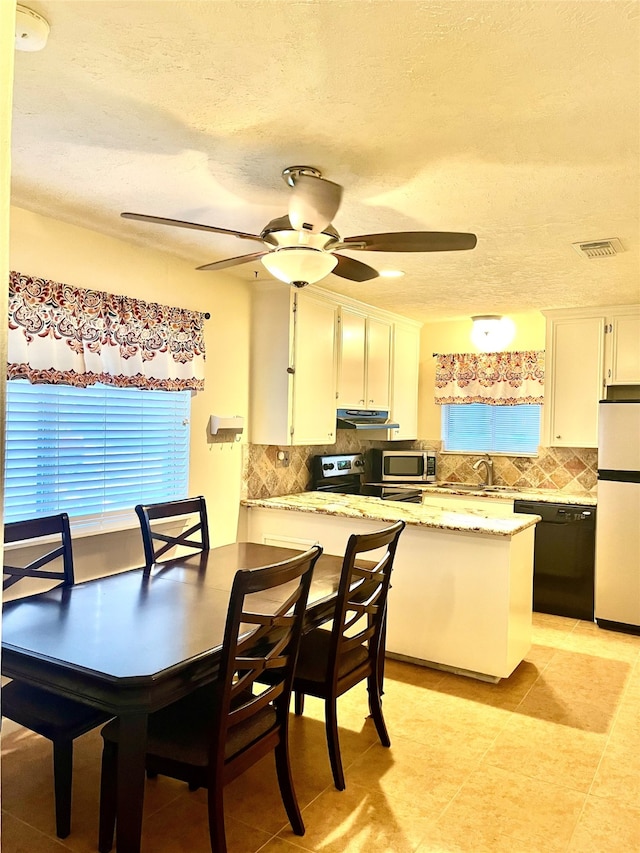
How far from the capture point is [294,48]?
5.23 ft

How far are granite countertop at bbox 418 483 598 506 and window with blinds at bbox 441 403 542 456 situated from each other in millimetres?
385

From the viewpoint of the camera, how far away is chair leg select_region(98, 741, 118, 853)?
1.98 meters

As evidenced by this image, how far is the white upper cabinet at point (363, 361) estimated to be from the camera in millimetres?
4727

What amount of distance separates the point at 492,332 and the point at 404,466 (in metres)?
1.37

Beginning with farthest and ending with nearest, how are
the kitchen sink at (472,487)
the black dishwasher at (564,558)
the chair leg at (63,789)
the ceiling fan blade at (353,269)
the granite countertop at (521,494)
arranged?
the kitchen sink at (472,487) → the granite countertop at (521,494) → the black dishwasher at (564,558) → the ceiling fan blade at (353,269) → the chair leg at (63,789)

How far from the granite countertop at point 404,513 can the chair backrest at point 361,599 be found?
0.82 metres

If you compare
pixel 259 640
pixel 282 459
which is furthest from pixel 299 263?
pixel 282 459

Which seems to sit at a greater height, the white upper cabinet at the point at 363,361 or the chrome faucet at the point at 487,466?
the white upper cabinet at the point at 363,361

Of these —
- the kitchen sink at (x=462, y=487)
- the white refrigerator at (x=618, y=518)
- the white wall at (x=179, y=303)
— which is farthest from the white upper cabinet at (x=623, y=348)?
the white wall at (x=179, y=303)

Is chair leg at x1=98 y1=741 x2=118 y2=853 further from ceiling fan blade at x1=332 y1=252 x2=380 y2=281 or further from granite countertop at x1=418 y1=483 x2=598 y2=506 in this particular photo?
granite countertop at x1=418 y1=483 x2=598 y2=506

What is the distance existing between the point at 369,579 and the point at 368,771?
790 mm

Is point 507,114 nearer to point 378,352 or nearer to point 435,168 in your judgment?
point 435,168

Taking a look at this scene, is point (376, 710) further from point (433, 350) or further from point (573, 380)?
point (433, 350)

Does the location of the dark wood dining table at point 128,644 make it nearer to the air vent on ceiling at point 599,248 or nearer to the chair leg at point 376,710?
the chair leg at point 376,710
